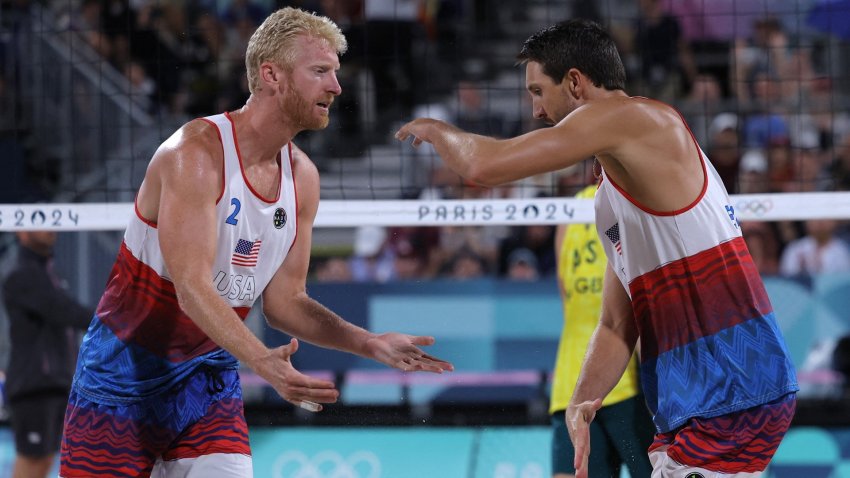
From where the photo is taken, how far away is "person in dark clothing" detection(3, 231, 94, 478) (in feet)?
25.3

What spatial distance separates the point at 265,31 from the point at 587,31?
47.8 inches

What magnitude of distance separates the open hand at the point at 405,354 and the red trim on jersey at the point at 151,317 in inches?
27.9

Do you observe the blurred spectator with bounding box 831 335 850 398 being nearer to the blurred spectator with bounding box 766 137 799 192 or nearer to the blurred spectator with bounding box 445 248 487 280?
the blurred spectator with bounding box 766 137 799 192

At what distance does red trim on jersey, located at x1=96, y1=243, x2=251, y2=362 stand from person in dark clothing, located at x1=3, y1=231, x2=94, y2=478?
3.39 meters

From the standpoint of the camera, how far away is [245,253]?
172 inches

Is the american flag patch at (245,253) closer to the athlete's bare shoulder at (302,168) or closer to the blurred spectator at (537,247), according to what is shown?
the athlete's bare shoulder at (302,168)

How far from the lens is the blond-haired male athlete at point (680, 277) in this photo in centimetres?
390

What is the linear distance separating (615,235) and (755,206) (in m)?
2.25

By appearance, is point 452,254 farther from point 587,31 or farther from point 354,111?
point 587,31

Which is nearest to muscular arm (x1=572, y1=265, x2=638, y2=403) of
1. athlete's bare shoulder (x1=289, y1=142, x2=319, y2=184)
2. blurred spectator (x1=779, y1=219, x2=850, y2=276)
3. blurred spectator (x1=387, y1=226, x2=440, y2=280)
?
athlete's bare shoulder (x1=289, y1=142, x2=319, y2=184)

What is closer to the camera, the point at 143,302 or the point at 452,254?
the point at 143,302

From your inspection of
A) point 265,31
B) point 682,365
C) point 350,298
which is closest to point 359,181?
point 350,298

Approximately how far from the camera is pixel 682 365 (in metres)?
3.99

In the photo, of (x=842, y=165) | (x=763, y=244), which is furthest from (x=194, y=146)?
(x=842, y=165)
